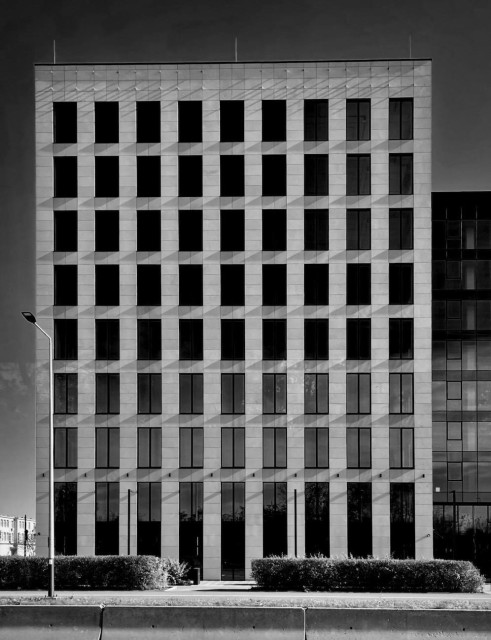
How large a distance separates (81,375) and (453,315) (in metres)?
26.0

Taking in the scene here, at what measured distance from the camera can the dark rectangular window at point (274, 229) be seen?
2168 inches

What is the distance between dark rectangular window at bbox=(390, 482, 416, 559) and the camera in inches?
2077

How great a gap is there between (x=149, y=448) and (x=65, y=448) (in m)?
5.39

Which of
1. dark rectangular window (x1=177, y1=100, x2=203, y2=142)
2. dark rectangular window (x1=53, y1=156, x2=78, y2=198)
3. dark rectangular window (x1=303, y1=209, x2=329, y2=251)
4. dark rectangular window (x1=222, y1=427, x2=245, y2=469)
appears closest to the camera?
dark rectangular window (x1=222, y1=427, x2=245, y2=469)

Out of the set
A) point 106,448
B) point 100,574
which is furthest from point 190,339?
point 100,574

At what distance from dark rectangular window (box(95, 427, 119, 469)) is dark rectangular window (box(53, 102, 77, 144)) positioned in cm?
1921

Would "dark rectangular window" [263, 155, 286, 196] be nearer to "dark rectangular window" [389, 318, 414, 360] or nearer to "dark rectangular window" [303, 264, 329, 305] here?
"dark rectangular window" [303, 264, 329, 305]

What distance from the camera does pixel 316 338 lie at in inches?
2148

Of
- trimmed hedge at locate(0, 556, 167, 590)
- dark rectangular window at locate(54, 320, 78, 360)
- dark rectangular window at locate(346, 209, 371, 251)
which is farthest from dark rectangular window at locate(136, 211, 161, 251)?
trimmed hedge at locate(0, 556, 167, 590)

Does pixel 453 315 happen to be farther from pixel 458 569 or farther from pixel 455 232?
pixel 458 569

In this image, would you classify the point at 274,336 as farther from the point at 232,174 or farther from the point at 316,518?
the point at 316,518

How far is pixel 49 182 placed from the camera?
55.7 meters

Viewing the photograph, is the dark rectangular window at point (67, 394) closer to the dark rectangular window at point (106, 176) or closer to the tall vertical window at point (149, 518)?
the tall vertical window at point (149, 518)

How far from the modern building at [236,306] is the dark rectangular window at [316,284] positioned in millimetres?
129
